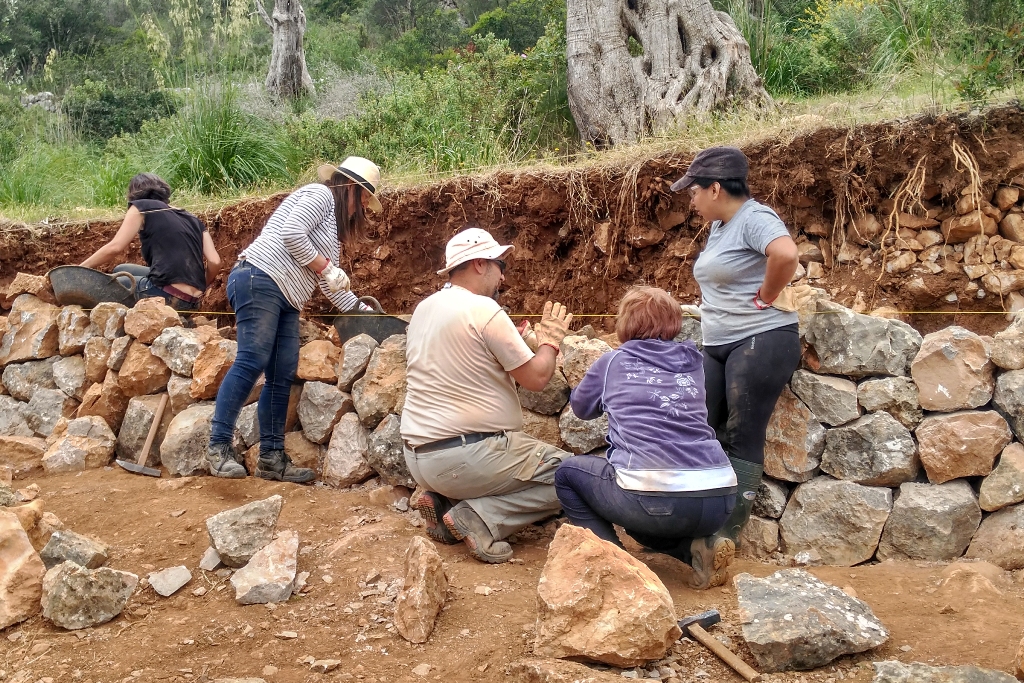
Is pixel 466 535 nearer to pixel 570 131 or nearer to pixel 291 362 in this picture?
pixel 291 362

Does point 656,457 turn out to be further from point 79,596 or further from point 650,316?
point 79,596

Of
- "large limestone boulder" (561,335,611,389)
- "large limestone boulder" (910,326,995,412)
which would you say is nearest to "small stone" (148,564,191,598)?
"large limestone boulder" (561,335,611,389)

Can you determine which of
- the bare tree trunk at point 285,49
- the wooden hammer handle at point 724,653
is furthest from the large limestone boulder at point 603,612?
the bare tree trunk at point 285,49

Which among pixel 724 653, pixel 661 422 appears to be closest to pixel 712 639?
pixel 724 653

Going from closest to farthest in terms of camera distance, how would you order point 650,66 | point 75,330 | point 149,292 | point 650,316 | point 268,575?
point 650,316 < point 268,575 < point 149,292 < point 75,330 < point 650,66

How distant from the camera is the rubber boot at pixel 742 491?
12.4 ft

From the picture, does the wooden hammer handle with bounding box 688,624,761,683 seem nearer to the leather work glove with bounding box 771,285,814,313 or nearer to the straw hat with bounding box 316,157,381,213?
the leather work glove with bounding box 771,285,814,313

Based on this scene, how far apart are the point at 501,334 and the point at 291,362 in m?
1.60

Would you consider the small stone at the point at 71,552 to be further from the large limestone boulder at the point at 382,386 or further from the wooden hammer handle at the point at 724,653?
the wooden hammer handle at the point at 724,653

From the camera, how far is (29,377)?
637 cm

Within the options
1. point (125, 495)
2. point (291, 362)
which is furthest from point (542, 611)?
point (125, 495)

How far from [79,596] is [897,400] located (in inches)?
141

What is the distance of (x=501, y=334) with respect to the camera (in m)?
3.75

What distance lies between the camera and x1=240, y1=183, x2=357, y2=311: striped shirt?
4562 millimetres
